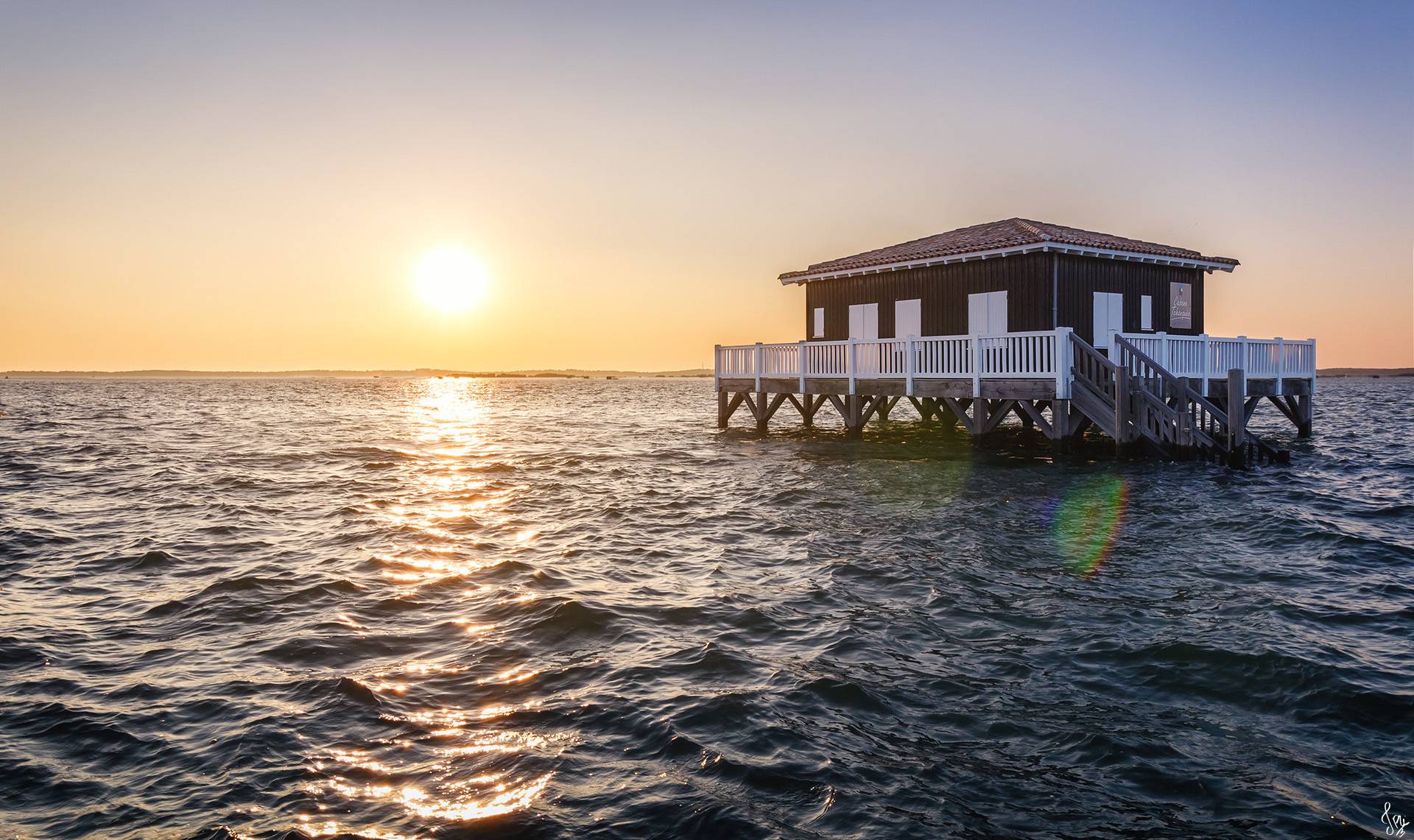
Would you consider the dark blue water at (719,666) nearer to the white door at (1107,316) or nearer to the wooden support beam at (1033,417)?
the wooden support beam at (1033,417)

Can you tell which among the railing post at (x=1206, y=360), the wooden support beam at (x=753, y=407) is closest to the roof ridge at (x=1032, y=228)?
the railing post at (x=1206, y=360)

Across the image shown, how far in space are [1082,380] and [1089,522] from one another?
701cm

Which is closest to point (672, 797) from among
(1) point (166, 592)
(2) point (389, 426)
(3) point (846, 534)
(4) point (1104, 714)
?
(4) point (1104, 714)

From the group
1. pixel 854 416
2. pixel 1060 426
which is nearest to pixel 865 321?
pixel 854 416

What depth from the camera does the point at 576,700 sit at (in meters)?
6.59

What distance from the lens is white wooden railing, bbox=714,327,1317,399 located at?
66.3 ft

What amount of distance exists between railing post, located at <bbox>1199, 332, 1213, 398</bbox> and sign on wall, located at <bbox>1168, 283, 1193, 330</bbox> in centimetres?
336

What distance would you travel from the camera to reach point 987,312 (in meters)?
24.3

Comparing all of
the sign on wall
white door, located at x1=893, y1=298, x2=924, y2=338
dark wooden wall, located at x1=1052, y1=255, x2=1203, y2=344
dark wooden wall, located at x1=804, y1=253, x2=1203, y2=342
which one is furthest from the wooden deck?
the sign on wall

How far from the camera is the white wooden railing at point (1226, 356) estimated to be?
21734mm

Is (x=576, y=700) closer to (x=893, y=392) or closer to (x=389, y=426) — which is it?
(x=893, y=392)

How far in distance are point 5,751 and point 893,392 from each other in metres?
20.1

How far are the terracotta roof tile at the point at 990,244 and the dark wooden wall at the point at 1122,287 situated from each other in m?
0.51

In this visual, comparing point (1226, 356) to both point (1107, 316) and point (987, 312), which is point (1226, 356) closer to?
point (1107, 316)
